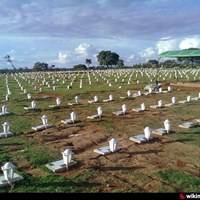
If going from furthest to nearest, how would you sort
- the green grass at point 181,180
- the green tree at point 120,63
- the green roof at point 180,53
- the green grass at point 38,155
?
1. the green tree at point 120,63
2. the green roof at point 180,53
3. the green grass at point 38,155
4. the green grass at point 181,180

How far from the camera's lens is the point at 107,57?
93.4m

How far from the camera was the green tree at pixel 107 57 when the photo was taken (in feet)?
307

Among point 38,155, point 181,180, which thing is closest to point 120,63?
point 38,155

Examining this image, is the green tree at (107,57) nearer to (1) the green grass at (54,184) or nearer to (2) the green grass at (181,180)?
(2) the green grass at (181,180)

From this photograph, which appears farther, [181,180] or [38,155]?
[38,155]

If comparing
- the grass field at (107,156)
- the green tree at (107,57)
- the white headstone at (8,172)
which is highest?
the green tree at (107,57)

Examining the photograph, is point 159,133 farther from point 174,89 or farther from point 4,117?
point 174,89

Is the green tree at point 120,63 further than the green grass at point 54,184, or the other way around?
the green tree at point 120,63

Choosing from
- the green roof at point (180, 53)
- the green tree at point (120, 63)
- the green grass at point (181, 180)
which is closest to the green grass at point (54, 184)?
the green grass at point (181, 180)

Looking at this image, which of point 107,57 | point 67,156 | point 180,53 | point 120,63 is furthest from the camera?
point 120,63

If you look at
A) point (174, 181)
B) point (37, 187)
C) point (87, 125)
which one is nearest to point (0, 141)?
point (87, 125)

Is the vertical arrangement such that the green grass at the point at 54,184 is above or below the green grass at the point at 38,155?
below

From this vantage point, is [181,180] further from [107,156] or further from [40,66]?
[40,66]

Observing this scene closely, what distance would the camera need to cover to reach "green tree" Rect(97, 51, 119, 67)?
307 ft
